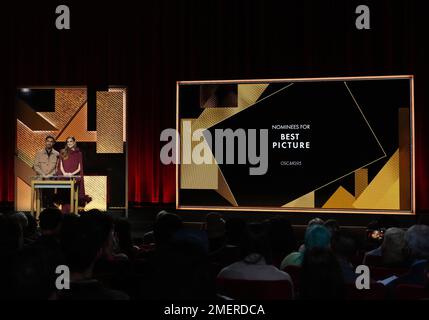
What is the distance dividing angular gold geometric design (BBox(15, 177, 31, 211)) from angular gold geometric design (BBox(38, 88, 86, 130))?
3.62ft

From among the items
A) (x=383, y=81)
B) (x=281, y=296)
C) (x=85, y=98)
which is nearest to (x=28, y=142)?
(x=85, y=98)

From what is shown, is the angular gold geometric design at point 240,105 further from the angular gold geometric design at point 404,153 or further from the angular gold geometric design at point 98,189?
the angular gold geometric design at point 404,153

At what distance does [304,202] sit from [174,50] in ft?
10.4

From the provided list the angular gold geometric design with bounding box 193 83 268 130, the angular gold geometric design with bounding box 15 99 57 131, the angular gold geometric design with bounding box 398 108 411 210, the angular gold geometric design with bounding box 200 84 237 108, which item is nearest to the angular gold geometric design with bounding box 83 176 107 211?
the angular gold geometric design with bounding box 15 99 57 131

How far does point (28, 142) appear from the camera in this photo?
8.98 meters

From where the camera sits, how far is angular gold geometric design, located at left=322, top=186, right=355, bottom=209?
7.97m

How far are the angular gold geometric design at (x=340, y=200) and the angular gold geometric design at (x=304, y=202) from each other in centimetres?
20

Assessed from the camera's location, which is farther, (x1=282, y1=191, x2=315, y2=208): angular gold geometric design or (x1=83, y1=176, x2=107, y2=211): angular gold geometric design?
Answer: (x1=83, y1=176, x2=107, y2=211): angular gold geometric design

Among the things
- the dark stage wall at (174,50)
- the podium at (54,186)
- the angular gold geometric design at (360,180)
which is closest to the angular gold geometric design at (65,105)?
the dark stage wall at (174,50)

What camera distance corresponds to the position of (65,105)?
8.90 metres

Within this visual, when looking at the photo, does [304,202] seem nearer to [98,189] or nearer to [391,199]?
[391,199]

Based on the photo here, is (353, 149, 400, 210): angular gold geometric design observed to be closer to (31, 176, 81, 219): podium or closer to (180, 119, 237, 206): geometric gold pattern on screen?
(180, 119, 237, 206): geometric gold pattern on screen

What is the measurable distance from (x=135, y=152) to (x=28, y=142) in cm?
181

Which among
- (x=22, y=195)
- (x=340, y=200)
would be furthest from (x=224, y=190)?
(x=22, y=195)
